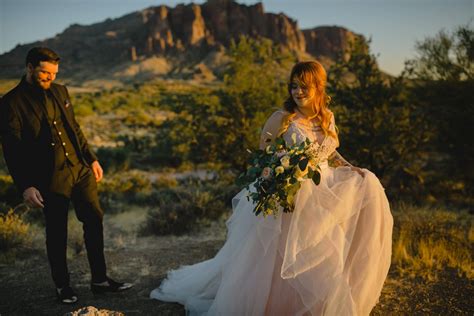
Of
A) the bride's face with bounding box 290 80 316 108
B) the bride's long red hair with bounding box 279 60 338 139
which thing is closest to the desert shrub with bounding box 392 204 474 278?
the bride's long red hair with bounding box 279 60 338 139

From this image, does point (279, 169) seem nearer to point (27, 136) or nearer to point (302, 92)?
point (302, 92)

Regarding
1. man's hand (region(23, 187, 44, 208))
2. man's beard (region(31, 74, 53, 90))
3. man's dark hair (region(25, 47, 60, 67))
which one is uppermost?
man's dark hair (region(25, 47, 60, 67))

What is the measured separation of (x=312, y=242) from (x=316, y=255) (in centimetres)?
10

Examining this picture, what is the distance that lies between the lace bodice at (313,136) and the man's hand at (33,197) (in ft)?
7.63

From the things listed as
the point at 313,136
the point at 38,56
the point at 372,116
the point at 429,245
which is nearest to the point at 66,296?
the point at 38,56

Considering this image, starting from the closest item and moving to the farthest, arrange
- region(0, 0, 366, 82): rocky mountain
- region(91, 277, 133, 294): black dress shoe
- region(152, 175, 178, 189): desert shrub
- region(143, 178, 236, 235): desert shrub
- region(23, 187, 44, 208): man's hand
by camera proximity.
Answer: region(23, 187, 44, 208): man's hand, region(91, 277, 133, 294): black dress shoe, region(143, 178, 236, 235): desert shrub, region(152, 175, 178, 189): desert shrub, region(0, 0, 366, 82): rocky mountain

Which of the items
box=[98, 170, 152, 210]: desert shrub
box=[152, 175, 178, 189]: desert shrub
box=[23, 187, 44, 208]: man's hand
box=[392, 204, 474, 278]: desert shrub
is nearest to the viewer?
box=[23, 187, 44, 208]: man's hand

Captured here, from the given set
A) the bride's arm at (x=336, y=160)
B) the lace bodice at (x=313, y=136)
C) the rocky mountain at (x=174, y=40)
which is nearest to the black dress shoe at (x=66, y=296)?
the lace bodice at (x=313, y=136)

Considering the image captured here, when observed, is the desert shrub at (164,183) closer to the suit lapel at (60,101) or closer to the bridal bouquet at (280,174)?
the suit lapel at (60,101)

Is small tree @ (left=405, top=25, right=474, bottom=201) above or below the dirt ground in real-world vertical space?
above

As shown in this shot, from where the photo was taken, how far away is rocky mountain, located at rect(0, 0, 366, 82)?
283 ft

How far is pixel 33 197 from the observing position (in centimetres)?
364

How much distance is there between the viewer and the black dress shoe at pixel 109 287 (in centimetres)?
429

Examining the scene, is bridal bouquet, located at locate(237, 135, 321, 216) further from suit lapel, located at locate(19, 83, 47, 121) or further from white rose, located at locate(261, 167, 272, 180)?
suit lapel, located at locate(19, 83, 47, 121)
